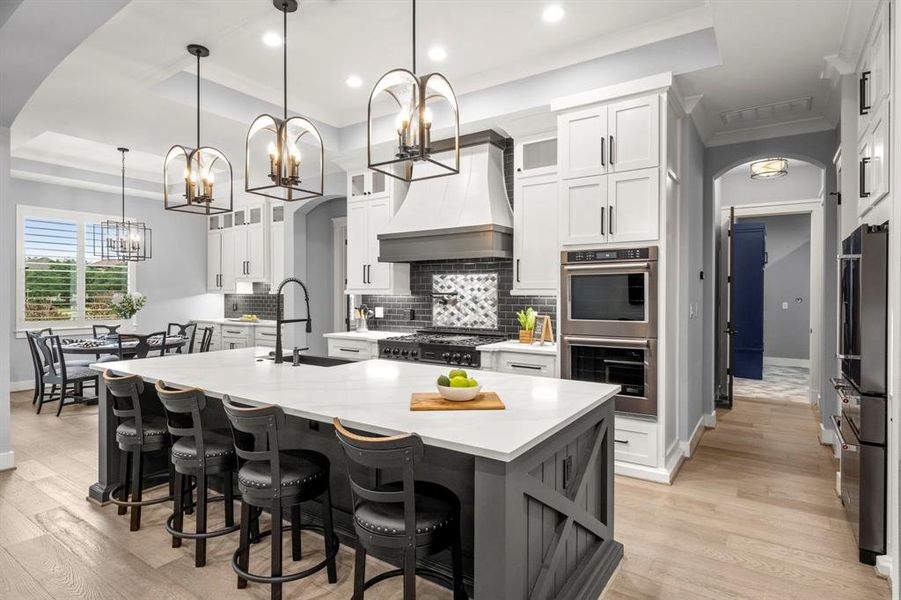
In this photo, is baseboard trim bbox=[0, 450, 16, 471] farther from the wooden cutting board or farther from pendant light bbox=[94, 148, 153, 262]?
the wooden cutting board

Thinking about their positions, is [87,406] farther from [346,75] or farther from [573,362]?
[573,362]

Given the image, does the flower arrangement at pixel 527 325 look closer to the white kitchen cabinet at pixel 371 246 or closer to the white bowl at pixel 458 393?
the white kitchen cabinet at pixel 371 246

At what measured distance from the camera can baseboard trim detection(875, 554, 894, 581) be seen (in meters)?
2.50

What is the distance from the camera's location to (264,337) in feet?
23.9

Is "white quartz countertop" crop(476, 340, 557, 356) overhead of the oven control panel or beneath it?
beneath

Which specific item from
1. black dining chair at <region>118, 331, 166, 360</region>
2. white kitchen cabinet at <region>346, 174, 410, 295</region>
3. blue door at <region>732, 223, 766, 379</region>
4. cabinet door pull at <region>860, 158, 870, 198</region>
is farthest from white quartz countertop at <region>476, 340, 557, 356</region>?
blue door at <region>732, 223, 766, 379</region>

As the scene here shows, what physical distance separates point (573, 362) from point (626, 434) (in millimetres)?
669

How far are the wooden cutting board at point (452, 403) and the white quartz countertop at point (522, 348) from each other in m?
1.91

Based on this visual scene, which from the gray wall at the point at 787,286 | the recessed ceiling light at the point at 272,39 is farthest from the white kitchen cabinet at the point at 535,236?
the gray wall at the point at 787,286

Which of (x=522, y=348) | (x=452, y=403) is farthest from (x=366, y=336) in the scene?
(x=452, y=403)

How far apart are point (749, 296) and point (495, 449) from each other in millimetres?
8486

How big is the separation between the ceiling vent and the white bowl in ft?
12.4

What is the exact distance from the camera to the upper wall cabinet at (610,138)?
12.1 feet

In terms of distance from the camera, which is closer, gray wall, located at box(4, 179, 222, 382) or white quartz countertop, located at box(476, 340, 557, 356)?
white quartz countertop, located at box(476, 340, 557, 356)
